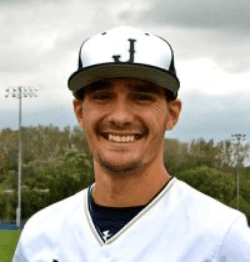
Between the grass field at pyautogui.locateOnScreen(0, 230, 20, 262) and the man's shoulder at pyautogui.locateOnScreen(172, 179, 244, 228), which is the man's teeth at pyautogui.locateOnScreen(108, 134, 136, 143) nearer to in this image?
the man's shoulder at pyautogui.locateOnScreen(172, 179, 244, 228)

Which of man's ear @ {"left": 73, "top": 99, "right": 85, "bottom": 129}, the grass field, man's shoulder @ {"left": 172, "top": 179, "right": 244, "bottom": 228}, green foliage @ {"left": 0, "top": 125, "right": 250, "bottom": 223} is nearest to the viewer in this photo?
man's shoulder @ {"left": 172, "top": 179, "right": 244, "bottom": 228}

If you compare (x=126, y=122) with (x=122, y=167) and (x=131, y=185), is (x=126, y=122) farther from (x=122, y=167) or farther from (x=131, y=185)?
(x=131, y=185)

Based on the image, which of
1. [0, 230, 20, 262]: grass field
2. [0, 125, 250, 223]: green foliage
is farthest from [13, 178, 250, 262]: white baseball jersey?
[0, 125, 250, 223]: green foliage

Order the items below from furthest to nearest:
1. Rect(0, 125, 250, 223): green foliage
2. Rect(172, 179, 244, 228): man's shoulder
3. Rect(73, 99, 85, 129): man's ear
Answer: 1. Rect(0, 125, 250, 223): green foliage
2. Rect(73, 99, 85, 129): man's ear
3. Rect(172, 179, 244, 228): man's shoulder

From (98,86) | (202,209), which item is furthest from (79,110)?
(202,209)

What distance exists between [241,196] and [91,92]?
48.4 m

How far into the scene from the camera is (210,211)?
298 centimetres

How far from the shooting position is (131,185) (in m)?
2.97

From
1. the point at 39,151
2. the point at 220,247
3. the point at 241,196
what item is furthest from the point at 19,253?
the point at 39,151

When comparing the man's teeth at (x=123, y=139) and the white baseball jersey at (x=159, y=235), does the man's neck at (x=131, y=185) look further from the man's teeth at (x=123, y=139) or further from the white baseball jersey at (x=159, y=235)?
the man's teeth at (x=123, y=139)

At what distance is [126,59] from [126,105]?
21 centimetres

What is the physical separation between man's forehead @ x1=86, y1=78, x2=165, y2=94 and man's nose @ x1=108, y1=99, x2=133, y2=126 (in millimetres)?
79

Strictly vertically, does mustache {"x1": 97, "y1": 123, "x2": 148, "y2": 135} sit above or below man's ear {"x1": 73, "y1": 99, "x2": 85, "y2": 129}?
below

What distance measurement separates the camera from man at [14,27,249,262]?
9.18ft
